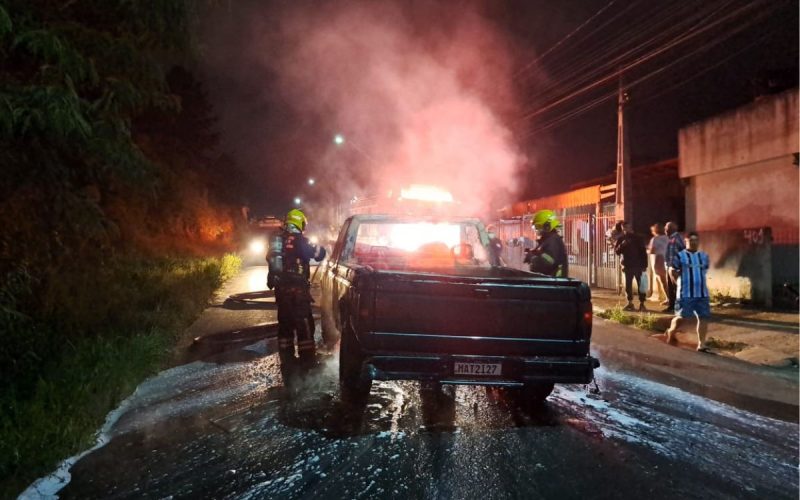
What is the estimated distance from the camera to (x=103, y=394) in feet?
16.5

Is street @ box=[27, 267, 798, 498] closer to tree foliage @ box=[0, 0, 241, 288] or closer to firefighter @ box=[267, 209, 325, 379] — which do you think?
firefighter @ box=[267, 209, 325, 379]

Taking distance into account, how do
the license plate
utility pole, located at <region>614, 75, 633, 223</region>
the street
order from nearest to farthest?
1. the street
2. the license plate
3. utility pole, located at <region>614, 75, 633, 223</region>

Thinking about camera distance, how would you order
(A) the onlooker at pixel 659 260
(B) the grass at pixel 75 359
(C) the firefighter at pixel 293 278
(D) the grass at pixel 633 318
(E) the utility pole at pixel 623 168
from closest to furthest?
(B) the grass at pixel 75 359 → (C) the firefighter at pixel 293 278 → (D) the grass at pixel 633 318 → (A) the onlooker at pixel 659 260 → (E) the utility pole at pixel 623 168

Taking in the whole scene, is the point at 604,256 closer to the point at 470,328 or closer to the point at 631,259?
the point at 631,259

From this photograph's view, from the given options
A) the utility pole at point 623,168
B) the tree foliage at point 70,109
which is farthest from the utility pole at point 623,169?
the tree foliage at point 70,109

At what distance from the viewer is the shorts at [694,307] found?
7785 millimetres

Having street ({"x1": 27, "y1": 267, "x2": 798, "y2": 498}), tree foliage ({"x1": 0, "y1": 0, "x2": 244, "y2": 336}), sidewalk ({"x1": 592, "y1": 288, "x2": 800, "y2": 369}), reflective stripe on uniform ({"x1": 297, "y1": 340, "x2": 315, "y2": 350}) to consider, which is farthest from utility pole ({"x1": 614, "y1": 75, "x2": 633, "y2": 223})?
tree foliage ({"x1": 0, "y1": 0, "x2": 244, "y2": 336})

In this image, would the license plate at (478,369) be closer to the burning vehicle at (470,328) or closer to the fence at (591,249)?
the burning vehicle at (470,328)

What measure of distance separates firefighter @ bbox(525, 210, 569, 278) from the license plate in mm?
3293

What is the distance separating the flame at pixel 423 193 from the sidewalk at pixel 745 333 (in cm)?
487

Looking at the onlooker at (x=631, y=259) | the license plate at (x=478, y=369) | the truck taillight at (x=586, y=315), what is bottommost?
the license plate at (x=478, y=369)

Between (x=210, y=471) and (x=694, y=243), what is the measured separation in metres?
6.99

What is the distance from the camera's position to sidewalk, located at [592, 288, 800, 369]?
7.68 m

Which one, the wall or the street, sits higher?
the wall
